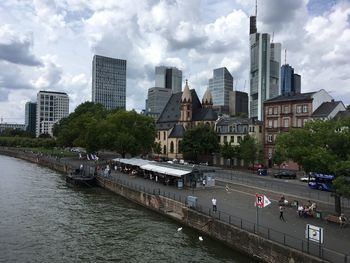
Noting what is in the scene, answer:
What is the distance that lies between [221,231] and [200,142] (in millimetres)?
69950

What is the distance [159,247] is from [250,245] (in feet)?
24.9

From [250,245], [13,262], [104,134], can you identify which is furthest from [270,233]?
[104,134]

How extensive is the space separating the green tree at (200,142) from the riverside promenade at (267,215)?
41261mm

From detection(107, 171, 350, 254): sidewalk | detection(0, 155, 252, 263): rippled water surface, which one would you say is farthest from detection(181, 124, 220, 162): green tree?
detection(0, 155, 252, 263): rippled water surface

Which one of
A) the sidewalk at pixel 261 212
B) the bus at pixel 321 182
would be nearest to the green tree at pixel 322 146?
the sidewalk at pixel 261 212

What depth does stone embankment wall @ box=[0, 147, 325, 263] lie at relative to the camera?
89.5 ft

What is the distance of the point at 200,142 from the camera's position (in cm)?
10469

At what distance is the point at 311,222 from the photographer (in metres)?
35.8

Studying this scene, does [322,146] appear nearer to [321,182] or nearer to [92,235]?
[321,182]

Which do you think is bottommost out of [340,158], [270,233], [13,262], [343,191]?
[13,262]

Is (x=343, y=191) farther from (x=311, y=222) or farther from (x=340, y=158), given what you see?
(x=340, y=158)

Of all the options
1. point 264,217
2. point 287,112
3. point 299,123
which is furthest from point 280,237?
point 287,112

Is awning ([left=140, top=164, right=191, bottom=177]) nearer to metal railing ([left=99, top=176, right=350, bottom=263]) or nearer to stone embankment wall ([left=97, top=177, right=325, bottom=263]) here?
stone embankment wall ([left=97, top=177, right=325, bottom=263])

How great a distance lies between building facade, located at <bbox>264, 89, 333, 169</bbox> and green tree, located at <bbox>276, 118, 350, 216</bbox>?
145ft
